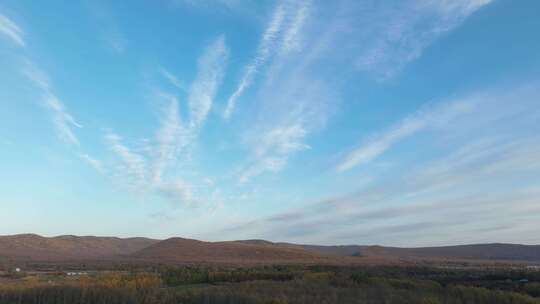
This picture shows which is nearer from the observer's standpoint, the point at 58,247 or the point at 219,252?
the point at 219,252

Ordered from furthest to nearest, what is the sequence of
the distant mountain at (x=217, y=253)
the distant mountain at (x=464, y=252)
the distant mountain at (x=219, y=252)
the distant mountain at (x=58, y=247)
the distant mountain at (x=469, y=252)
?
the distant mountain at (x=469, y=252)
the distant mountain at (x=464, y=252)
the distant mountain at (x=58, y=247)
the distant mountain at (x=219, y=252)
the distant mountain at (x=217, y=253)

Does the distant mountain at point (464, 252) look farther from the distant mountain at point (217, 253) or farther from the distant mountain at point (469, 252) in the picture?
the distant mountain at point (217, 253)

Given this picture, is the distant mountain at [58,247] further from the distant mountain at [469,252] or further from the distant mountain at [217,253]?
the distant mountain at [469,252]

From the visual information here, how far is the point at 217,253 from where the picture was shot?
429 feet

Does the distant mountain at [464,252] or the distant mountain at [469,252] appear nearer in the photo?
the distant mountain at [464,252]

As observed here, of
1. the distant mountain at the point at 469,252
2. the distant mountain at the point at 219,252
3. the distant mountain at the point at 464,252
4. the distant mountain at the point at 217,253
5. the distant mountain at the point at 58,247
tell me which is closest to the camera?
the distant mountain at the point at 217,253

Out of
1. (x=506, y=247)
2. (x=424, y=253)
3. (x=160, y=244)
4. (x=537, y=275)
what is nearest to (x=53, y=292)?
(x=537, y=275)

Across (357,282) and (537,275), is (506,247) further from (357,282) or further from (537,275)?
(357,282)

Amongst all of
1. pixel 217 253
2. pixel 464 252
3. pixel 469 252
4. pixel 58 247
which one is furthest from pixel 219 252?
pixel 469 252

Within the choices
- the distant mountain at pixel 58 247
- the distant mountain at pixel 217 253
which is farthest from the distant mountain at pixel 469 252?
the distant mountain at pixel 58 247

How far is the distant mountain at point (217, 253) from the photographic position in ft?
385

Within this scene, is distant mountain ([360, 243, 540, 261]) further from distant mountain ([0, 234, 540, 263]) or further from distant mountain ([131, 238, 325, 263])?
distant mountain ([131, 238, 325, 263])

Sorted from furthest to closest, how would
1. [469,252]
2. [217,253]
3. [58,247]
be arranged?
[58,247], [469,252], [217,253]

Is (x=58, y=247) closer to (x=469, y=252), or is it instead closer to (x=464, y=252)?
(x=464, y=252)
